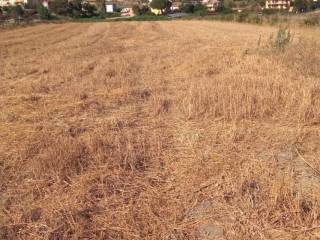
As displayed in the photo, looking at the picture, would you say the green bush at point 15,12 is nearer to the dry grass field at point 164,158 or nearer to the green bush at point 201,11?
the green bush at point 201,11

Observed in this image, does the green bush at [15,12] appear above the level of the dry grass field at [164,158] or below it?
above

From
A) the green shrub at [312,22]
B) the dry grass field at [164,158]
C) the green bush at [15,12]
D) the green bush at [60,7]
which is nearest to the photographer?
the dry grass field at [164,158]

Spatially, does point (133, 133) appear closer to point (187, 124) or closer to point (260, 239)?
point (187, 124)

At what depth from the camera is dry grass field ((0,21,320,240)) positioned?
4.22 m

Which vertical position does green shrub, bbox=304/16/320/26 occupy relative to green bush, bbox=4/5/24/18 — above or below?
below

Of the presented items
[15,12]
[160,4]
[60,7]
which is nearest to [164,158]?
[15,12]

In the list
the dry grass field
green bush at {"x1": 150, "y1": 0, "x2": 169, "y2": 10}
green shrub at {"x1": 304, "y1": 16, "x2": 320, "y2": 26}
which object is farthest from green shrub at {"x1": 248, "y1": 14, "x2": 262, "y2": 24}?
green bush at {"x1": 150, "y1": 0, "x2": 169, "y2": 10}

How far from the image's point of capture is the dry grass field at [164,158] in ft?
13.9

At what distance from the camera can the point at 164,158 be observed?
570cm

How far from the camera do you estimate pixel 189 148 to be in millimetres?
6023

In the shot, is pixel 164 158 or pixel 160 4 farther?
Answer: pixel 160 4

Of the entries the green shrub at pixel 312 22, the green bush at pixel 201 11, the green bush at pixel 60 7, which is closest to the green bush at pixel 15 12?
the green bush at pixel 60 7

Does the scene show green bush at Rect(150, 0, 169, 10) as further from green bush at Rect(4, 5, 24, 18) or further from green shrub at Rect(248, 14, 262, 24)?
green shrub at Rect(248, 14, 262, 24)

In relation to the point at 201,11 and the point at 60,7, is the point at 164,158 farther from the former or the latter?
the point at 60,7
